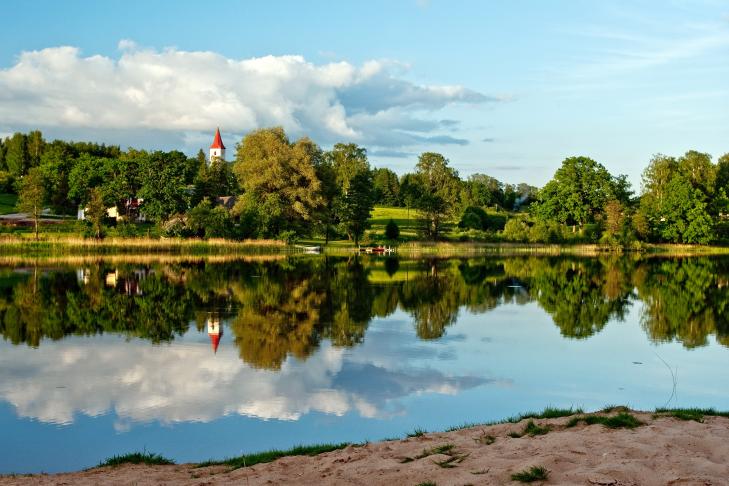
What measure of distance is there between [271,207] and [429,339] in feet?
170

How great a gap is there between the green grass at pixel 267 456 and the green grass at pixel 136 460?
0.63 meters

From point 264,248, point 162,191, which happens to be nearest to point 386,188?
point 162,191

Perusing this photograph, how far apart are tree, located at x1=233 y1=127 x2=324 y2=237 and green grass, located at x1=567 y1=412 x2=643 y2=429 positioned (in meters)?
61.5

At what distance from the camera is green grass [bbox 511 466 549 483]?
6.57 m

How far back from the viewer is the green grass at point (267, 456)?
345 inches

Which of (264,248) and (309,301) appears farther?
(264,248)

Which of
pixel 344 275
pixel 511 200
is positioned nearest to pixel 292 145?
pixel 344 275

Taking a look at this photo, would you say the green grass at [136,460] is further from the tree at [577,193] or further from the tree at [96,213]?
the tree at [577,193]

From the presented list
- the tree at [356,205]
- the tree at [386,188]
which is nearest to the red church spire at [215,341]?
the tree at [356,205]

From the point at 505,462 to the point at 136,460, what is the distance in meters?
5.23

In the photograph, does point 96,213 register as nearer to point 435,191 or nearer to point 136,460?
point 435,191

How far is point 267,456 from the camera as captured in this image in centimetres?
902

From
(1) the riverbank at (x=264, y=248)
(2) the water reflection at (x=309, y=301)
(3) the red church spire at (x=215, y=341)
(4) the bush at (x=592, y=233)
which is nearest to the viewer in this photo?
(3) the red church spire at (x=215, y=341)

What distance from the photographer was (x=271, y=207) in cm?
6988
